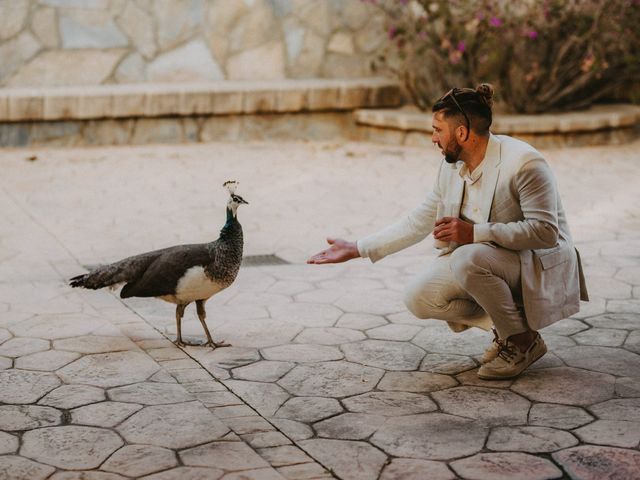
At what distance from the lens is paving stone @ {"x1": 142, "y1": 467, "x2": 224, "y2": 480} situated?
352 cm

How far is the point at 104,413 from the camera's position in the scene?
411 centimetres

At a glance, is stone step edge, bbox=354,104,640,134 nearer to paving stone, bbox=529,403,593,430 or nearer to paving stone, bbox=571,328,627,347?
paving stone, bbox=571,328,627,347

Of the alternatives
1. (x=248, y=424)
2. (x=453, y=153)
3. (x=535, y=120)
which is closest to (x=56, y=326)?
(x=248, y=424)

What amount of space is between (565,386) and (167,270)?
1.81 metres

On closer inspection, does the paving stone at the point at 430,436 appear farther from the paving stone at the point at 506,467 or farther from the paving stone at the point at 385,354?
the paving stone at the point at 385,354

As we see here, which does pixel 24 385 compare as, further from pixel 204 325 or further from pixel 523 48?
pixel 523 48

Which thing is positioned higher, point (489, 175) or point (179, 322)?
point (489, 175)

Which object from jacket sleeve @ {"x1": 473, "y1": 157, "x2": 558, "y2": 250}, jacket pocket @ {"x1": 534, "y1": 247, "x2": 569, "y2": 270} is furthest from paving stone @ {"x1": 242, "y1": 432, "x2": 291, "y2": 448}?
jacket pocket @ {"x1": 534, "y1": 247, "x2": 569, "y2": 270}

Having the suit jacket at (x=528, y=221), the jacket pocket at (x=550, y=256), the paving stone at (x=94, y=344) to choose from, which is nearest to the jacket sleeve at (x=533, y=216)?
the suit jacket at (x=528, y=221)

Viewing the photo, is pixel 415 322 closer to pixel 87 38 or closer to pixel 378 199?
pixel 378 199

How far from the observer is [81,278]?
194 inches

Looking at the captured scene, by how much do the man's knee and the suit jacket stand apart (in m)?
0.05

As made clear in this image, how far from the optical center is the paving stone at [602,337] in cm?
497

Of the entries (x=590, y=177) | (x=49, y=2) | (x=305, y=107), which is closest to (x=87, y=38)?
(x=49, y=2)
